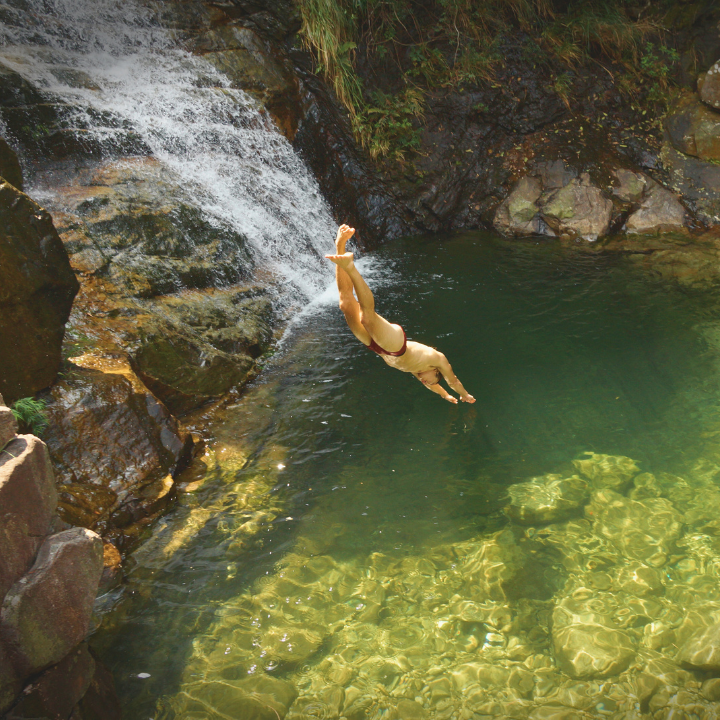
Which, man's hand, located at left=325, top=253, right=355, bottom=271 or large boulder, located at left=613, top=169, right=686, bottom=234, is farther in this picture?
large boulder, located at left=613, top=169, right=686, bottom=234

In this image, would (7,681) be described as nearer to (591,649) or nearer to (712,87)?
(591,649)

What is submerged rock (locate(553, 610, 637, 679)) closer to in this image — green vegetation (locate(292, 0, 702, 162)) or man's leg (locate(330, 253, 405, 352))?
man's leg (locate(330, 253, 405, 352))

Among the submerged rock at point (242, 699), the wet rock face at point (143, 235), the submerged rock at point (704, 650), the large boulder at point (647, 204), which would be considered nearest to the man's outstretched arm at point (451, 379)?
the submerged rock at point (704, 650)

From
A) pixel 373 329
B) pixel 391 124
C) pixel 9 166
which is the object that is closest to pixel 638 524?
pixel 373 329

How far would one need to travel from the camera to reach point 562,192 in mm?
9547

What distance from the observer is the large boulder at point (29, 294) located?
12.0 feet

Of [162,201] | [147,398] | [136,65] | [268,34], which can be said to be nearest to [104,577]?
[147,398]

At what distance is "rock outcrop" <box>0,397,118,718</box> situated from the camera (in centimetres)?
255

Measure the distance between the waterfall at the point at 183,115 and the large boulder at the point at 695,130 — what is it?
6397 millimetres

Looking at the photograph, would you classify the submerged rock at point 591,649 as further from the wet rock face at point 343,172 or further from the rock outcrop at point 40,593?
the wet rock face at point 343,172

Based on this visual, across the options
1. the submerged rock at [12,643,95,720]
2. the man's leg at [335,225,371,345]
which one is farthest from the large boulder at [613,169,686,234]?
the submerged rock at [12,643,95,720]

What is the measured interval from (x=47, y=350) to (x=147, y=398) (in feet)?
2.75

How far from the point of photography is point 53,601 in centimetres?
271

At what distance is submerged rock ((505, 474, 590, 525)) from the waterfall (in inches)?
174
